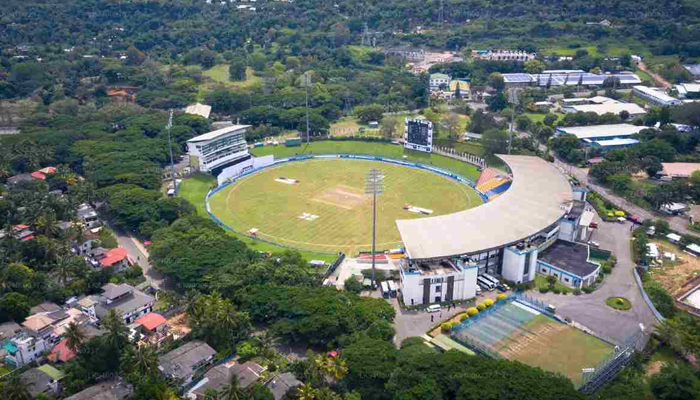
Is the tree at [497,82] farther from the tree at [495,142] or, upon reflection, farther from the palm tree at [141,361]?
the palm tree at [141,361]

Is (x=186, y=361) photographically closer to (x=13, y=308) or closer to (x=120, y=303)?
(x=120, y=303)

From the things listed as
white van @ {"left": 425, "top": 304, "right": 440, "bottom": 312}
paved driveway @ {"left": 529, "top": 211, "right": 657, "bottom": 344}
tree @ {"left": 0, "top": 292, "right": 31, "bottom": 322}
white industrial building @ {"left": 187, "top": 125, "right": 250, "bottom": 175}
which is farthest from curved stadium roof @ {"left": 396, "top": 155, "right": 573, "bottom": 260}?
white industrial building @ {"left": 187, "top": 125, "right": 250, "bottom": 175}

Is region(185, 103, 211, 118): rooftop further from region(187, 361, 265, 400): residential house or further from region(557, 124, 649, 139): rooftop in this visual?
region(187, 361, 265, 400): residential house

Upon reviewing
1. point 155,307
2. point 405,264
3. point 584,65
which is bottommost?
point 155,307

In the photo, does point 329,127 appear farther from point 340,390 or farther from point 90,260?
point 340,390

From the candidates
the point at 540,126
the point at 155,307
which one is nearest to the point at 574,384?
the point at 155,307

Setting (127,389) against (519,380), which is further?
(127,389)
